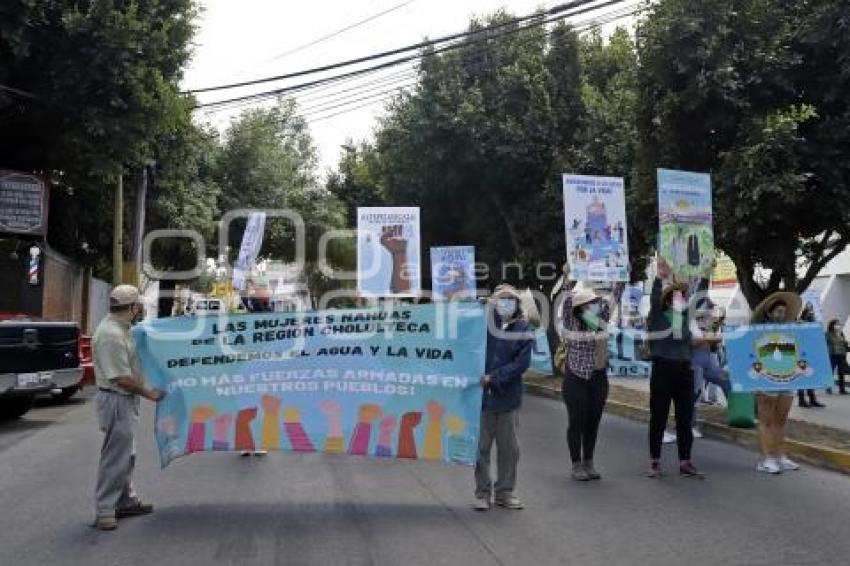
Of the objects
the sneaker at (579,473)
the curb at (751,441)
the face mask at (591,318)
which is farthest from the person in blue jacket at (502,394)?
the curb at (751,441)

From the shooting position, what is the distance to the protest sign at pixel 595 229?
1270cm

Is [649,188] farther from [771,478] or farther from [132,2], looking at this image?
[132,2]

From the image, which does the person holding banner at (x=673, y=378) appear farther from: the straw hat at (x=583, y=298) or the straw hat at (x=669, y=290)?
the straw hat at (x=583, y=298)

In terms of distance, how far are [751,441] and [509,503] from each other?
4536 mm

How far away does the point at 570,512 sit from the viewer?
23.2 ft

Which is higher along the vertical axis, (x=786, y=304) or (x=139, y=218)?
(x=139, y=218)

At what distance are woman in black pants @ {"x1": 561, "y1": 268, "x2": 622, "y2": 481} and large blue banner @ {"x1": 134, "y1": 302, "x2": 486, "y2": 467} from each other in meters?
1.59

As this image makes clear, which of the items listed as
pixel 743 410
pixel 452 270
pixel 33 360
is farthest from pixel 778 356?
pixel 452 270

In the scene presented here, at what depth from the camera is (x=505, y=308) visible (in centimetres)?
739

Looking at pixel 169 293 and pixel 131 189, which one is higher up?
pixel 131 189

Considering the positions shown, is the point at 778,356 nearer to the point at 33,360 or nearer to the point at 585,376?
the point at 585,376

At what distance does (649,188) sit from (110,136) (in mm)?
9598

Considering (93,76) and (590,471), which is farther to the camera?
(93,76)

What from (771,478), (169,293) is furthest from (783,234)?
(169,293)
